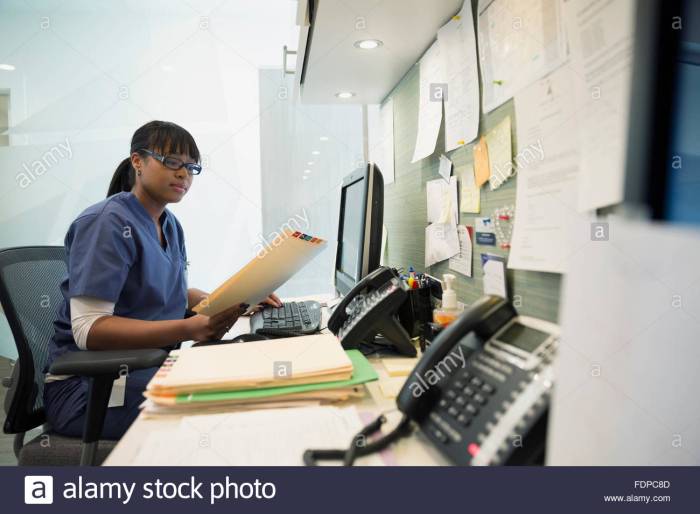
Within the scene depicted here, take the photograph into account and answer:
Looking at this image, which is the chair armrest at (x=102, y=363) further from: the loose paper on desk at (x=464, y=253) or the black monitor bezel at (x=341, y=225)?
the loose paper on desk at (x=464, y=253)

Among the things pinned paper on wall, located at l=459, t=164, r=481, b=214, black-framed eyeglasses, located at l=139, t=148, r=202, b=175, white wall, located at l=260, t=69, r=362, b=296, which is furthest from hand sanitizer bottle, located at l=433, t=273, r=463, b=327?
white wall, located at l=260, t=69, r=362, b=296

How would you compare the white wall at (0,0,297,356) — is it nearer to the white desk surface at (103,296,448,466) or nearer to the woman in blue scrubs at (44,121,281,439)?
the woman in blue scrubs at (44,121,281,439)

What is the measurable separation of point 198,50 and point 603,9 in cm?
207

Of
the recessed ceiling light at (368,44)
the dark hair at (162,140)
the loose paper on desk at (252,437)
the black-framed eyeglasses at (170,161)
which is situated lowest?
the loose paper on desk at (252,437)

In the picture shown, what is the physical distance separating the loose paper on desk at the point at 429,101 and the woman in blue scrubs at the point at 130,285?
0.66 m

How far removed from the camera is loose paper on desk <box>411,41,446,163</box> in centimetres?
112

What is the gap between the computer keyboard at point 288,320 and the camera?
3.51ft

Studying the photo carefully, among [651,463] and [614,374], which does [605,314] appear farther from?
[651,463]

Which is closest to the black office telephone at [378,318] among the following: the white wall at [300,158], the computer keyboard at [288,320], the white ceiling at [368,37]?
the computer keyboard at [288,320]

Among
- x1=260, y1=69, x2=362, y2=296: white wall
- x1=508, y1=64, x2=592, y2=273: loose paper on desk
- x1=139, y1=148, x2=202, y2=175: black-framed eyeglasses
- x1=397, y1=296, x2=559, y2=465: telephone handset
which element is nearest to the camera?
x1=397, y1=296, x2=559, y2=465: telephone handset

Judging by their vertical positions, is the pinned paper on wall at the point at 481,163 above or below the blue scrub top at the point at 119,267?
above

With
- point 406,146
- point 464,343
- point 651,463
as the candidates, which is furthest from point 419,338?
point 406,146

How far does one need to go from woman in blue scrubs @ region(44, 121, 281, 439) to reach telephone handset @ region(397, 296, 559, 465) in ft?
2.04

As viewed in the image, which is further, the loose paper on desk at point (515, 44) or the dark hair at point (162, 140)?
the dark hair at point (162, 140)
